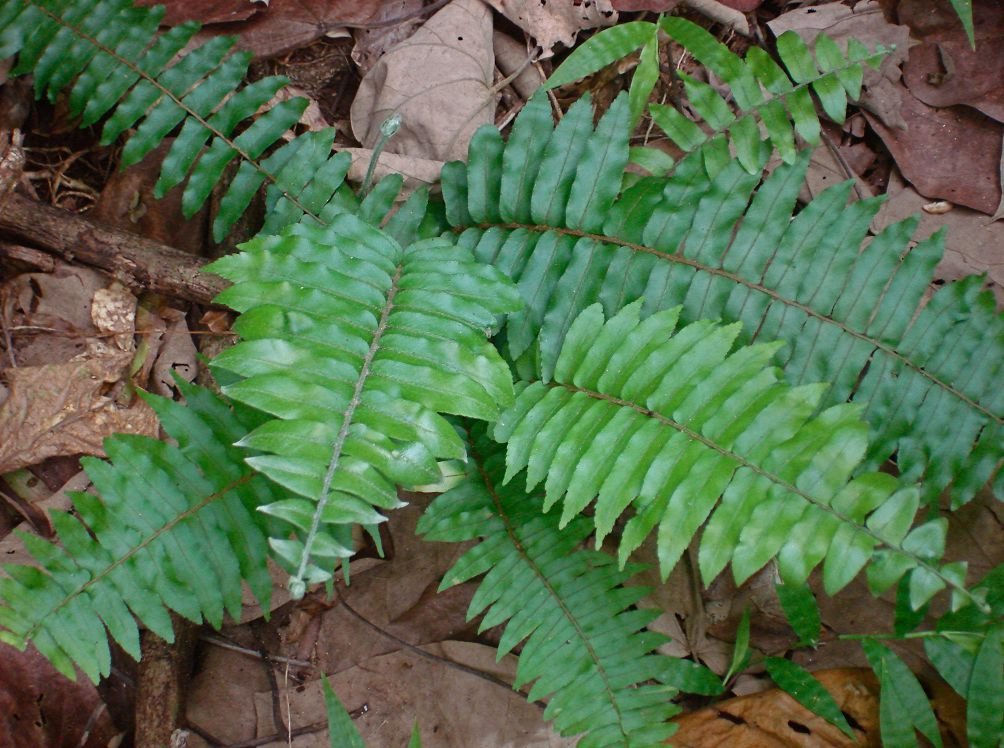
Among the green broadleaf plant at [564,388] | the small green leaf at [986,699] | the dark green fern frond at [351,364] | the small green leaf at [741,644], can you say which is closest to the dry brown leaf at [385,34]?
the green broadleaf plant at [564,388]

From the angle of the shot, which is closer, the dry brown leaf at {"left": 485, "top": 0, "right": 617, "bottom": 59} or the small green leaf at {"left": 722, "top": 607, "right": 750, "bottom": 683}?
the small green leaf at {"left": 722, "top": 607, "right": 750, "bottom": 683}

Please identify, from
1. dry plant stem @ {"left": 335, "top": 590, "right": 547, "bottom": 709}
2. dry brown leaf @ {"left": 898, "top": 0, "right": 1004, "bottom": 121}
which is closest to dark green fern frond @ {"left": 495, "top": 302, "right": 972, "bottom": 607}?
dry plant stem @ {"left": 335, "top": 590, "right": 547, "bottom": 709}

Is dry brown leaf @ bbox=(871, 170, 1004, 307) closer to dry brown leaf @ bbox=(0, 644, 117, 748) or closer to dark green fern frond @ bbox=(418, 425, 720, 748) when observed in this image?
dark green fern frond @ bbox=(418, 425, 720, 748)

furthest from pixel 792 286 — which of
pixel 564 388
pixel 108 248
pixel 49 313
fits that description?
pixel 49 313

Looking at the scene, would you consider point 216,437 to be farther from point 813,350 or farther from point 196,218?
point 813,350

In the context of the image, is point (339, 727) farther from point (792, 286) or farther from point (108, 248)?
A: point (792, 286)

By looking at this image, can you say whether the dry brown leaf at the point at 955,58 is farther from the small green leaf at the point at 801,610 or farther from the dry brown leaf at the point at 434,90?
the small green leaf at the point at 801,610

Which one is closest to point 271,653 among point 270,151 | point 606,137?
point 270,151
